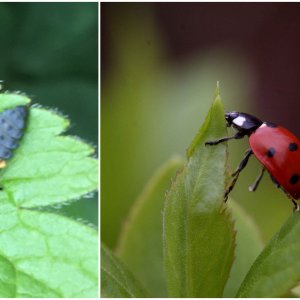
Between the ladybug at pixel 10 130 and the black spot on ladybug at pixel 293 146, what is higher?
the black spot on ladybug at pixel 293 146

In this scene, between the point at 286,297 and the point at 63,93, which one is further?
the point at 63,93

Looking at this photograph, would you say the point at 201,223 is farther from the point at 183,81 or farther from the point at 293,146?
the point at 183,81

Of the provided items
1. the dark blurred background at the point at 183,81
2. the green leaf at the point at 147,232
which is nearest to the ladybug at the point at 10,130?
the dark blurred background at the point at 183,81

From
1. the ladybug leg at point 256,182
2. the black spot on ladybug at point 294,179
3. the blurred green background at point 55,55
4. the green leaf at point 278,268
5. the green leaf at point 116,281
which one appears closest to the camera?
the green leaf at point 278,268

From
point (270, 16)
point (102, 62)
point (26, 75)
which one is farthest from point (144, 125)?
point (270, 16)

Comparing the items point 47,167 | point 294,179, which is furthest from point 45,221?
point 294,179

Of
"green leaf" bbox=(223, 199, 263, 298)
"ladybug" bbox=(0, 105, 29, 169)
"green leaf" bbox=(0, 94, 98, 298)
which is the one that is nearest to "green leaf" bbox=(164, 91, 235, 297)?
"green leaf" bbox=(223, 199, 263, 298)

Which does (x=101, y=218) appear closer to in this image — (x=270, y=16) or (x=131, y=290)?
(x=131, y=290)

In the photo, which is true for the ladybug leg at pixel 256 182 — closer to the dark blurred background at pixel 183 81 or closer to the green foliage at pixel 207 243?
the dark blurred background at pixel 183 81
